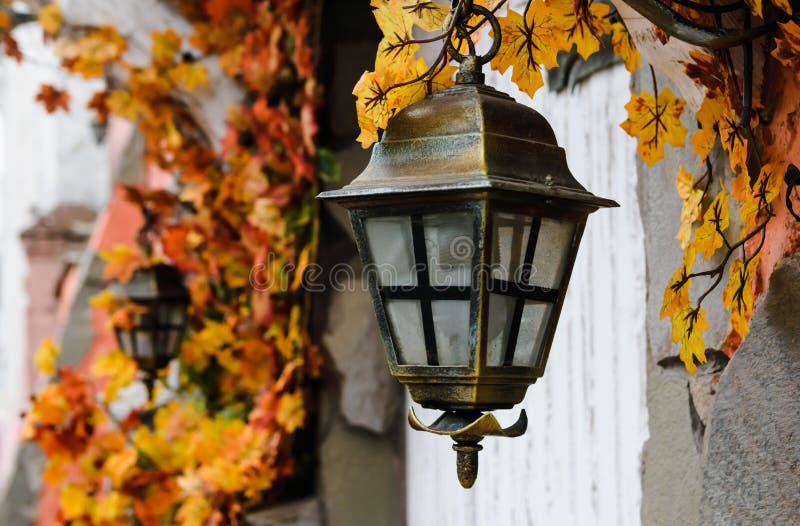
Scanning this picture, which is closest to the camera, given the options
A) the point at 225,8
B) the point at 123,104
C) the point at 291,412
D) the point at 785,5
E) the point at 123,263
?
the point at 785,5

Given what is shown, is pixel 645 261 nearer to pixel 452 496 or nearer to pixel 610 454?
pixel 610 454

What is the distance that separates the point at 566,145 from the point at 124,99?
1956mm

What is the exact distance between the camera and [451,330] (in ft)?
3.02

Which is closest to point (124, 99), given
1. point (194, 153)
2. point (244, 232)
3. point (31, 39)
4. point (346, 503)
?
point (194, 153)

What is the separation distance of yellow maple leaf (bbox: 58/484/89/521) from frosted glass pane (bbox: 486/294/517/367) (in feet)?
7.86

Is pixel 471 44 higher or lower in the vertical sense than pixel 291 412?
higher

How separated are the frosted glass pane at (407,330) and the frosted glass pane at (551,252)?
0.39ft

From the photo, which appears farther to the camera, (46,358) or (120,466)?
(46,358)

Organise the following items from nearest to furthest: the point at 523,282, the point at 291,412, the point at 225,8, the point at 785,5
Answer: the point at 785,5 < the point at 523,282 < the point at 291,412 < the point at 225,8

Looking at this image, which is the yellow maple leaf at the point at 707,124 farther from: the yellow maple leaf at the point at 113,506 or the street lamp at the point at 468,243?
the yellow maple leaf at the point at 113,506

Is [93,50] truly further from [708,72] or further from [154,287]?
[708,72]

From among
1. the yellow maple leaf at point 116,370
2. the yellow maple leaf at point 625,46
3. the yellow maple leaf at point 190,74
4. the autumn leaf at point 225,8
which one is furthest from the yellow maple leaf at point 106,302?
the yellow maple leaf at point 625,46

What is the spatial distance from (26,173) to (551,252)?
1073cm

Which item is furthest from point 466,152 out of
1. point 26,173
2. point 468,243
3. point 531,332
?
point 26,173
